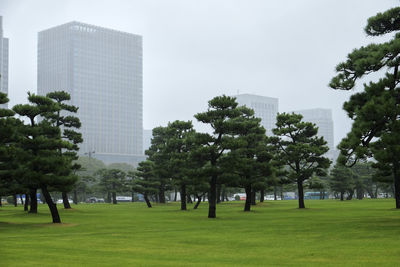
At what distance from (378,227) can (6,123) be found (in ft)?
76.9

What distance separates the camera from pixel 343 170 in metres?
92.1

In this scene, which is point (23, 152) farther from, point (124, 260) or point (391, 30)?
point (391, 30)

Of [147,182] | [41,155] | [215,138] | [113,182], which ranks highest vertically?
[215,138]

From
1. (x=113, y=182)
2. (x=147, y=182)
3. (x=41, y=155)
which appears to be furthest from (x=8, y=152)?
(x=113, y=182)

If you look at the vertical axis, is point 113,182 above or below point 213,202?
above

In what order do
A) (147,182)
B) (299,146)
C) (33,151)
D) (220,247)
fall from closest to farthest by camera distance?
(220,247), (33,151), (299,146), (147,182)

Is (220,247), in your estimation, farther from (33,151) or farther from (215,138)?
(215,138)

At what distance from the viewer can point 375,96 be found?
1005 inches

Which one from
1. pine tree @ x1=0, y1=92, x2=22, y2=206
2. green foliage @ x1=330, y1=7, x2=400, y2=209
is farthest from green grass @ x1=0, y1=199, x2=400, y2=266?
pine tree @ x1=0, y1=92, x2=22, y2=206

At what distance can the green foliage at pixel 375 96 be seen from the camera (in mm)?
24141

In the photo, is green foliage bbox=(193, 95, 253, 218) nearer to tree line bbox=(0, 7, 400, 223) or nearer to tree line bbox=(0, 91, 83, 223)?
tree line bbox=(0, 7, 400, 223)

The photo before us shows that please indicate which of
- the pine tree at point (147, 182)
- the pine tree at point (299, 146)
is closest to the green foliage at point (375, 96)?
the pine tree at point (299, 146)

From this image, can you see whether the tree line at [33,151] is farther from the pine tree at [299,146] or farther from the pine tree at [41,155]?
the pine tree at [299,146]

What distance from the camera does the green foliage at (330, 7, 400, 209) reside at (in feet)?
79.2
